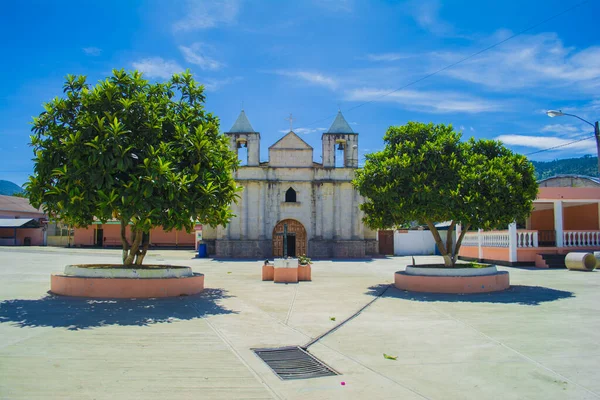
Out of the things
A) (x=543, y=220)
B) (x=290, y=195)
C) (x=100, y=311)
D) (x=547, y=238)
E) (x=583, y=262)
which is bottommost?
(x=100, y=311)

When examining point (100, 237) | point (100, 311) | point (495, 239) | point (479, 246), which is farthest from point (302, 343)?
point (100, 237)

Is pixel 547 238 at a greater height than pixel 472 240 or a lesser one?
greater

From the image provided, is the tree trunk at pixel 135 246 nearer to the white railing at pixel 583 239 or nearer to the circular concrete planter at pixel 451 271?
the circular concrete planter at pixel 451 271

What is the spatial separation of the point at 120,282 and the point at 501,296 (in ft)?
34.2

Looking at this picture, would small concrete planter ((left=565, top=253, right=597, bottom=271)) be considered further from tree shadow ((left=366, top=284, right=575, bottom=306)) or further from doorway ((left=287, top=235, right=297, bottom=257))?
doorway ((left=287, top=235, right=297, bottom=257))

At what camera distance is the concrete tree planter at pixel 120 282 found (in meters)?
12.3

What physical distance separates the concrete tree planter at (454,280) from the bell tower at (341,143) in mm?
21475

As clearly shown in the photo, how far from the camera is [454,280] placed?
13898 millimetres

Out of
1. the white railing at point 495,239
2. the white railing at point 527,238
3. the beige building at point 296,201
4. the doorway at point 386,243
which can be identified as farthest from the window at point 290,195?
the white railing at point 527,238

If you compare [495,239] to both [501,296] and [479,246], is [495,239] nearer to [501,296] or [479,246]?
[479,246]

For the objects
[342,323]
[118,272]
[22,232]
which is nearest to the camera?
[342,323]

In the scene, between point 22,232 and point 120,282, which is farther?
point 22,232

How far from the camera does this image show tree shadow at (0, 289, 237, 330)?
30.5 ft

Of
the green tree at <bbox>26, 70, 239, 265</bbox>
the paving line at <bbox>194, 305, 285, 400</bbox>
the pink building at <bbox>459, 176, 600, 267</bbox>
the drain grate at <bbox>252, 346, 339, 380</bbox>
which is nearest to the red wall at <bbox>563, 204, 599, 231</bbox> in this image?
the pink building at <bbox>459, 176, 600, 267</bbox>
